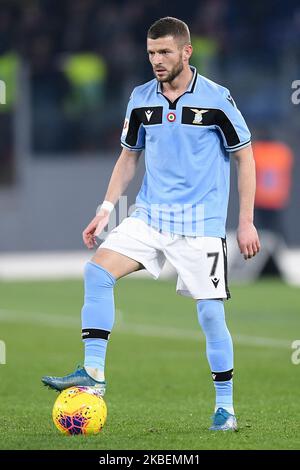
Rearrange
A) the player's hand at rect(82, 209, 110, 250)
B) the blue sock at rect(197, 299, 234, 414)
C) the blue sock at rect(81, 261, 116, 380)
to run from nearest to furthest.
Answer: the blue sock at rect(81, 261, 116, 380) < the blue sock at rect(197, 299, 234, 414) < the player's hand at rect(82, 209, 110, 250)

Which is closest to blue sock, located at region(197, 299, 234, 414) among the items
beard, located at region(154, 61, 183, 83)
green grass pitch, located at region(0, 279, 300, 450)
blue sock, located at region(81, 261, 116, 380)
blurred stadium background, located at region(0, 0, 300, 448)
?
green grass pitch, located at region(0, 279, 300, 450)

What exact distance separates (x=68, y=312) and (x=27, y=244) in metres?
9.83

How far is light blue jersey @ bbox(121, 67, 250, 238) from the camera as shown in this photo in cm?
692

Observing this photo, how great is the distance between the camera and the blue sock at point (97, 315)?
22.3 feet

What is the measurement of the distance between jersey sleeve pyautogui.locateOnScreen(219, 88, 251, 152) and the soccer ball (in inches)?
58.0

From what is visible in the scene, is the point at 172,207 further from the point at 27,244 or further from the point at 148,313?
the point at 27,244

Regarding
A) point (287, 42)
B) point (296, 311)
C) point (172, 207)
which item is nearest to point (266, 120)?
point (287, 42)

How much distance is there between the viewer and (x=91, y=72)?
25.2 m

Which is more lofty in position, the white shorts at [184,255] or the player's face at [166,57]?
the player's face at [166,57]

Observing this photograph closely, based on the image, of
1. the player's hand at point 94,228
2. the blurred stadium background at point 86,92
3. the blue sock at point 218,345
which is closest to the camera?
the blue sock at point 218,345

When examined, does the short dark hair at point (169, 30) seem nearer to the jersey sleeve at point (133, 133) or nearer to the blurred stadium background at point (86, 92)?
the jersey sleeve at point (133, 133)

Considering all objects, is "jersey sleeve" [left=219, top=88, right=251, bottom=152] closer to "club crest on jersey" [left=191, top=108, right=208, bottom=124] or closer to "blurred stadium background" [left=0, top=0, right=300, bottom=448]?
"club crest on jersey" [left=191, top=108, right=208, bottom=124]

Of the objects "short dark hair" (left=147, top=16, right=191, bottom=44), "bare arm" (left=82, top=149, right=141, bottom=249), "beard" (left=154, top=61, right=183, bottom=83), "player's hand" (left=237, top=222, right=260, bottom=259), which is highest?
"short dark hair" (left=147, top=16, right=191, bottom=44)

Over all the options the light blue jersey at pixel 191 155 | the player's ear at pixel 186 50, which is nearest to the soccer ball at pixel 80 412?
the light blue jersey at pixel 191 155
